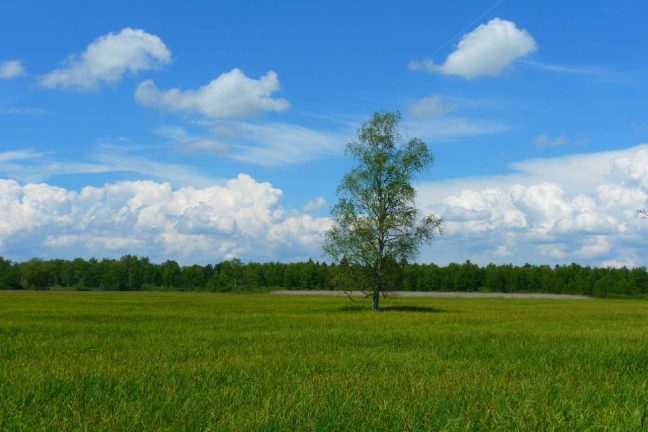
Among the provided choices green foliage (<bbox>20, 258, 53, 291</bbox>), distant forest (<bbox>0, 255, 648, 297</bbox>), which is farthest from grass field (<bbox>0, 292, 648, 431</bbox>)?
green foliage (<bbox>20, 258, 53, 291</bbox>)

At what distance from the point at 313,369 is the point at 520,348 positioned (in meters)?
7.59

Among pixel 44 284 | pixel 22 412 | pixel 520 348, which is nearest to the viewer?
pixel 22 412

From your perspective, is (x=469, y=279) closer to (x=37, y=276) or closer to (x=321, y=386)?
(x=37, y=276)

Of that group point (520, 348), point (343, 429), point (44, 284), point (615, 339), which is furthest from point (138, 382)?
point (44, 284)

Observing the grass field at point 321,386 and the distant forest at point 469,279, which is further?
the distant forest at point 469,279

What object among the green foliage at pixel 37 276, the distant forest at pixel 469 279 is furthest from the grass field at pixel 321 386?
the green foliage at pixel 37 276

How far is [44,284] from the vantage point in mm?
177125

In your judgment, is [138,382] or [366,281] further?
[366,281]

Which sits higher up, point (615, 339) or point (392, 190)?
point (392, 190)

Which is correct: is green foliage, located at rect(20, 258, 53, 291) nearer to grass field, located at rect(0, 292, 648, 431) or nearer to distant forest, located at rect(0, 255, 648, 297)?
distant forest, located at rect(0, 255, 648, 297)

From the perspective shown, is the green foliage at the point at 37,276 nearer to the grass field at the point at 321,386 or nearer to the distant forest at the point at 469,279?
the distant forest at the point at 469,279

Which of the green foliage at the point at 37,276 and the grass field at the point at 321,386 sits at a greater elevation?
the grass field at the point at 321,386

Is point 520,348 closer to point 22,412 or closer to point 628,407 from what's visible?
point 628,407

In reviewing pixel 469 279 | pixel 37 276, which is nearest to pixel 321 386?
pixel 469 279
